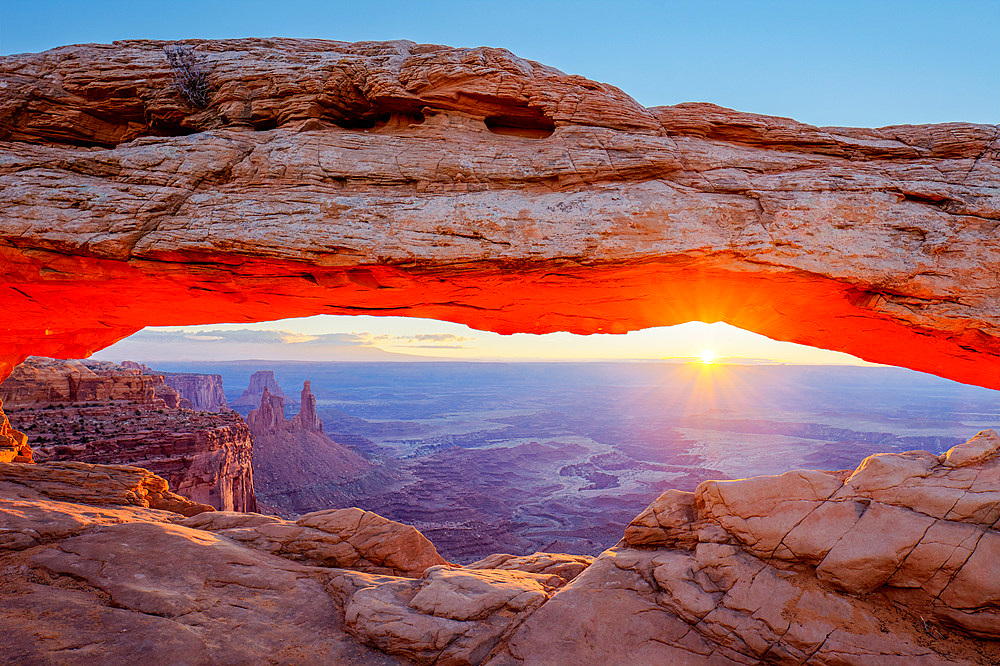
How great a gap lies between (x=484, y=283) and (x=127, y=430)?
28848 mm

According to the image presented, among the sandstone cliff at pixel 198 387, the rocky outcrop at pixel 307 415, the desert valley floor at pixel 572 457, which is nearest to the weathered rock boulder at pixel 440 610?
the desert valley floor at pixel 572 457

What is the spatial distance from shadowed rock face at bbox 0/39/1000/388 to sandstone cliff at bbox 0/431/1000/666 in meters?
4.00

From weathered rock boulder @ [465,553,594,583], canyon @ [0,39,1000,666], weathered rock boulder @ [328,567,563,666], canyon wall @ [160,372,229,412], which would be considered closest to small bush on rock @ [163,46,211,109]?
canyon @ [0,39,1000,666]

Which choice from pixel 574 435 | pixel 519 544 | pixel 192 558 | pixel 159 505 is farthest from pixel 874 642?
pixel 574 435

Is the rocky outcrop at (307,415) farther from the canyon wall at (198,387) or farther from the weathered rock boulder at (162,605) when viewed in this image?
the weathered rock boulder at (162,605)

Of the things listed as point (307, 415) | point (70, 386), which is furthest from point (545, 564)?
point (307, 415)

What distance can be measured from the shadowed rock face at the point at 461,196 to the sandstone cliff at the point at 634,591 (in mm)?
4003

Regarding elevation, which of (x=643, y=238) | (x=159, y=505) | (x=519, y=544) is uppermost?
(x=643, y=238)

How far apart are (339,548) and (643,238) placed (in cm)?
875

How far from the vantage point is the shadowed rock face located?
29.8ft

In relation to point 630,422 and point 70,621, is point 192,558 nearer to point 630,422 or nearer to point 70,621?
point 70,621

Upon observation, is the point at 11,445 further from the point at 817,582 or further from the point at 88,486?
the point at 817,582

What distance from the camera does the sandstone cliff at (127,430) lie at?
2555 centimetres

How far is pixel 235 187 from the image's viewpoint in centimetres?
959
